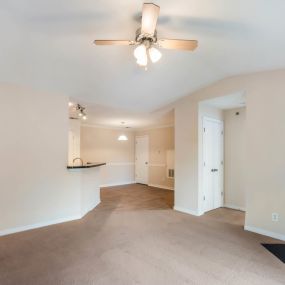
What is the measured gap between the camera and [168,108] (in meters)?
5.03

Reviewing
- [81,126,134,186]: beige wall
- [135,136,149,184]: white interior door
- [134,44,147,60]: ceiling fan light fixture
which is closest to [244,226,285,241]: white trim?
[134,44,147,60]: ceiling fan light fixture

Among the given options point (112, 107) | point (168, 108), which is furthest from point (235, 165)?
point (112, 107)

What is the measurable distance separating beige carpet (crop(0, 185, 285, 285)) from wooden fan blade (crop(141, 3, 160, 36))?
254 cm

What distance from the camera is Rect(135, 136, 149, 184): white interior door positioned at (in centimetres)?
831

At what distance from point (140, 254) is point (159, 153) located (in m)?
5.24

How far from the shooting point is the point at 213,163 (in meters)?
4.79

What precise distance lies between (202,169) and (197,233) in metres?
1.45

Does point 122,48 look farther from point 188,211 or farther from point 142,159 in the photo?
point 142,159

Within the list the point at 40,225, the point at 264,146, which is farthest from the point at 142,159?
the point at 264,146

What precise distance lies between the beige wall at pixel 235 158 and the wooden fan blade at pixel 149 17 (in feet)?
12.1

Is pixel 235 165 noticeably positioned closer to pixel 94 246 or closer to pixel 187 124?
pixel 187 124

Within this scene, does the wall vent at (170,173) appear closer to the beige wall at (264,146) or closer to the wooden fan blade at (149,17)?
the beige wall at (264,146)

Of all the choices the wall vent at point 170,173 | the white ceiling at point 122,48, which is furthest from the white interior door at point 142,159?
the white ceiling at point 122,48

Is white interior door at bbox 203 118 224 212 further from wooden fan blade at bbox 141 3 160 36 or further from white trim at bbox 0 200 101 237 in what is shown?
wooden fan blade at bbox 141 3 160 36
